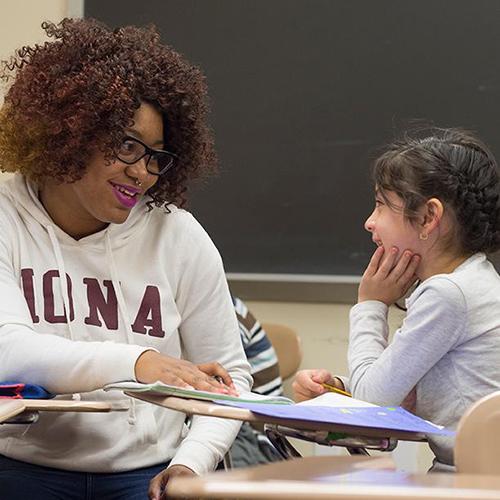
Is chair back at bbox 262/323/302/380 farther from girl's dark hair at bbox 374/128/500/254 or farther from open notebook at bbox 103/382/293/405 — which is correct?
open notebook at bbox 103/382/293/405

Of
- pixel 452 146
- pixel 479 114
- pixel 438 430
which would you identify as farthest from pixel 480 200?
pixel 479 114

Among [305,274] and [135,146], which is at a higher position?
[135,146]

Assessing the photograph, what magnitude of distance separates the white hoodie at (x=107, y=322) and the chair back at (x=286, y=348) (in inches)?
50.2

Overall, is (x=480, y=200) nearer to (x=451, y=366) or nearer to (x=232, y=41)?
(x=451, y=366)

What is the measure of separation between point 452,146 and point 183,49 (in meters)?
1.75

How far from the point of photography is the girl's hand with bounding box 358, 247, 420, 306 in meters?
2.04

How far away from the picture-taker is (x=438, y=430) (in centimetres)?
150

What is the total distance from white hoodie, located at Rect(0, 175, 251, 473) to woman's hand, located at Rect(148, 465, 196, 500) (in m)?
0.02

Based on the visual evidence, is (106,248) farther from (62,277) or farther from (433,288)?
(433,288)

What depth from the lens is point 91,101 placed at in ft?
6.40

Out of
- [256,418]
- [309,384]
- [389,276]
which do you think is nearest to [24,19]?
[389,276]

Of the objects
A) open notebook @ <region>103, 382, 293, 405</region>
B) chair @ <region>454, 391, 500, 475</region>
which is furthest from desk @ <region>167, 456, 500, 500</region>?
open notebook @ <region>103, 382, 293, 405</region>

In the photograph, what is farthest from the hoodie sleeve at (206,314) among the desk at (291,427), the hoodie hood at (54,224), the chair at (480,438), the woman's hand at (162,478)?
the chair at (480,438)

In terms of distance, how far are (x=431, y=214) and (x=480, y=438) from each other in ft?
2.71
